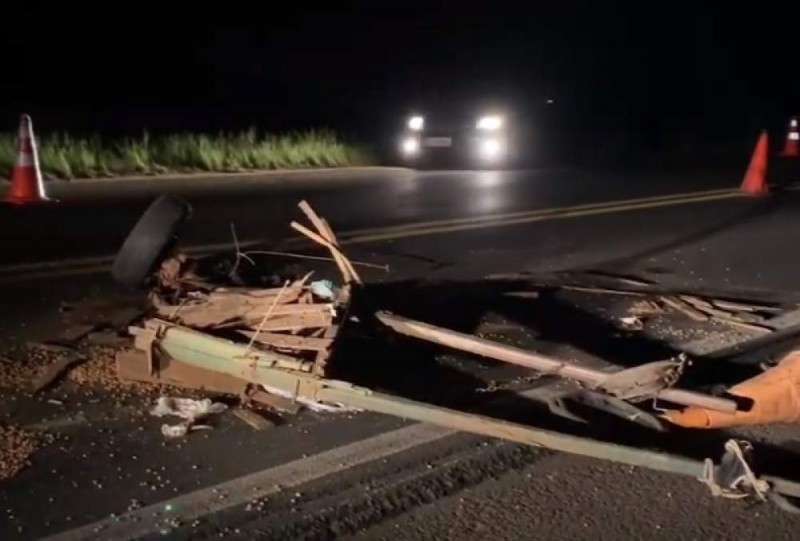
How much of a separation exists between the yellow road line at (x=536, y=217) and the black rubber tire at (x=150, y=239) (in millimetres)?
4399

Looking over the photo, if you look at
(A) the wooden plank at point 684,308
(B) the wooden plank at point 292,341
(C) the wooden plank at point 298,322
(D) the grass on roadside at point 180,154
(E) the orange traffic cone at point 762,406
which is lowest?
(D) the grass on roadside at point 180,154

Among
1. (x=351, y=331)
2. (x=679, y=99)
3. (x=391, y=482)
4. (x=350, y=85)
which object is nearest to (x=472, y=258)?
(x=351, y=331)

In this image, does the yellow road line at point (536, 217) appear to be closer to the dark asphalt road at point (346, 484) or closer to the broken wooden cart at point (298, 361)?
the dark asphalt road at point (346, 484)

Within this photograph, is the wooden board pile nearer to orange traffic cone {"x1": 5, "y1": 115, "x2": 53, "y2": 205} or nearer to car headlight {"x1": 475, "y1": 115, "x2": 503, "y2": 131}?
orange traffic cone {"x1": 5, "y1": 115, "x2": 53, "y2": 205}

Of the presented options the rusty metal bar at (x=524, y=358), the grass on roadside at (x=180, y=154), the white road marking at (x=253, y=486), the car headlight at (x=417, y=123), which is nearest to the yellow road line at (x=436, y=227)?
the rusty metal bar at (x=524, y=358)

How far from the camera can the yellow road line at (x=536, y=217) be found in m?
11.5

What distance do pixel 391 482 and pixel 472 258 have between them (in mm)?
5475

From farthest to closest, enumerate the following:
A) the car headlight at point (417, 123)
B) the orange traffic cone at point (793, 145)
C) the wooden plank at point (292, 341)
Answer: the orange traffic cone at point (793, 145)
the car headlight at point (417, 123)
the wooden plank at point (292, 341)

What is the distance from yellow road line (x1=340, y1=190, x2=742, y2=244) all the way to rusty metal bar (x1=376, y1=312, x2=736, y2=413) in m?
4.56

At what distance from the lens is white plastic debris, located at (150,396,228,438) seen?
5.61m

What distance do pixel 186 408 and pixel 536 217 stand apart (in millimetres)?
8156

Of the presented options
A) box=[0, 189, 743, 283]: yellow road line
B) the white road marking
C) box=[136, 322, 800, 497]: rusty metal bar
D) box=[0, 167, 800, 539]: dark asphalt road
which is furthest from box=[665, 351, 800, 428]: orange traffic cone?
box=[0, 189, 743, 283]: yellow road line

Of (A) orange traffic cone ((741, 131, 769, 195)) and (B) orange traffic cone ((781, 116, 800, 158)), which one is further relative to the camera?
(B) orange traffic cone ((781, 116, 800, 158))

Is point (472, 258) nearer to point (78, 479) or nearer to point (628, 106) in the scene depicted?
point (78, 479)
